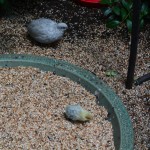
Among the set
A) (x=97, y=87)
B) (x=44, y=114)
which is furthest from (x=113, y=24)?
(x=44, y=114)

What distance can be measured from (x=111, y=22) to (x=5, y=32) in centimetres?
75

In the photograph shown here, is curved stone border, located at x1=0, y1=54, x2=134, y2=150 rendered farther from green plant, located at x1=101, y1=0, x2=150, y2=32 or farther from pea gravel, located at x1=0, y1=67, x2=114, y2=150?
green plant, located at x1=101, y1=0, x2=150, y2=32

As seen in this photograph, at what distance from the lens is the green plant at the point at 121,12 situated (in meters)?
2.75

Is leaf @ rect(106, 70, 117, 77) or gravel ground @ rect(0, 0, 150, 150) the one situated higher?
leaf @ rect(106, 70, 117, 77)

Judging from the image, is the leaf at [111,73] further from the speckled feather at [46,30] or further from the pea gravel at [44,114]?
the speckled feather at [46,30]

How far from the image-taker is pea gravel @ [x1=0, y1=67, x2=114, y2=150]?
1907 millimetres

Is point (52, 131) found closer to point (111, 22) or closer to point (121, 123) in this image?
point (121, 123)

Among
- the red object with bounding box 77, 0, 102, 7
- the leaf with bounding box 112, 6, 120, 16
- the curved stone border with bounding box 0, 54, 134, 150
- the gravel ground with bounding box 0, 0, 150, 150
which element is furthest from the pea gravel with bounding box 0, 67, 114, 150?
the red object with bounding box 77, 0, 102, 7

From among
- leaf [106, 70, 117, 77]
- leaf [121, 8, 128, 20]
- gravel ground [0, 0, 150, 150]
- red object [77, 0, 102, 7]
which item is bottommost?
gravel ground [0, 0, 150, 150]

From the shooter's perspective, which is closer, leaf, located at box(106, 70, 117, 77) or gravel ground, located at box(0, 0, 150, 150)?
gravel ground, located at box(0, 0, 150, 150)

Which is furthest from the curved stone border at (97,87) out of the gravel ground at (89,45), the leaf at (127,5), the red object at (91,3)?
the red object at (91,3)

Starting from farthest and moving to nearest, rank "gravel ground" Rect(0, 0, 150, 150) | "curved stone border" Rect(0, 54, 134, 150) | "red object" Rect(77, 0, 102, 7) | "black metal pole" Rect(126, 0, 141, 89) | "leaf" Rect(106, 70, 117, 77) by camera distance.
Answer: "red object" Rect(77, 0, 102, 7)
"leaf" Rect(106, 70, 117, 77)
"gravel ground" Rect(0, 0, 150, 150)
"black metal pole" Rect(126, 0, 141, 89)
"curved stone border" Rect(0, 54, 134, 150)

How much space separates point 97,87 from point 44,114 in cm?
31

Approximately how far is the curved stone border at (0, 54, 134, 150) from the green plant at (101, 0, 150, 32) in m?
0.65
